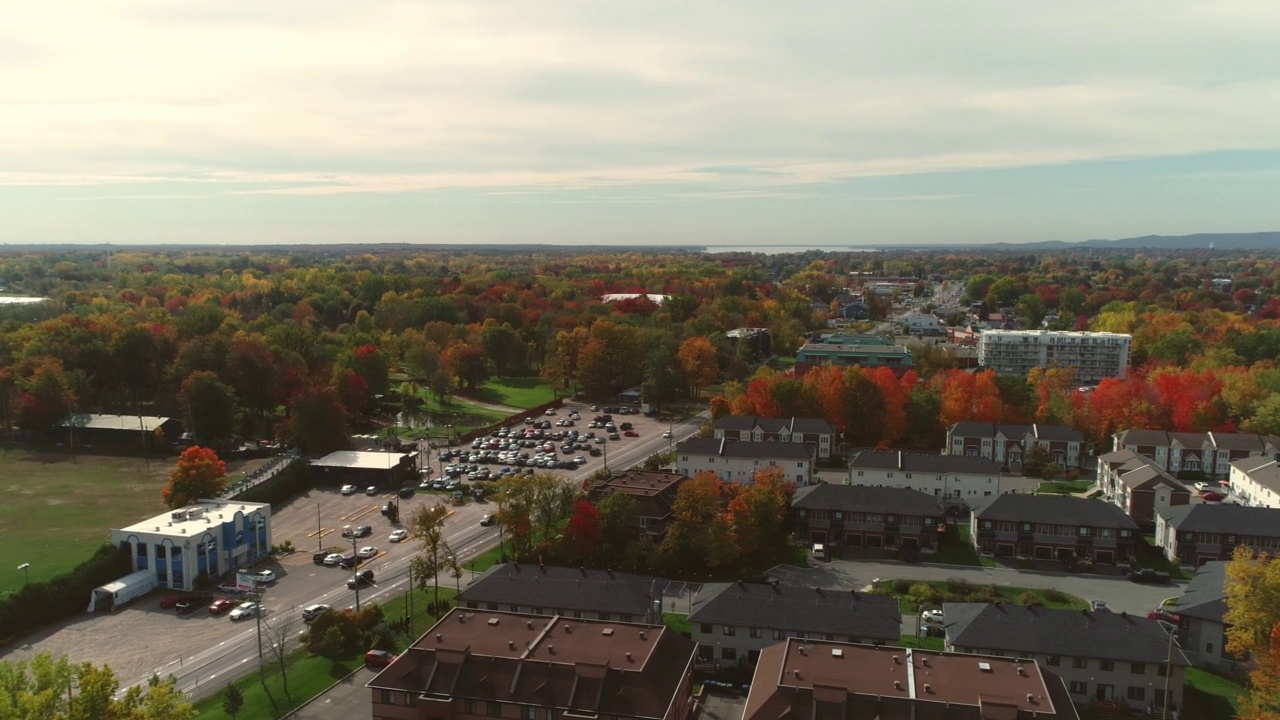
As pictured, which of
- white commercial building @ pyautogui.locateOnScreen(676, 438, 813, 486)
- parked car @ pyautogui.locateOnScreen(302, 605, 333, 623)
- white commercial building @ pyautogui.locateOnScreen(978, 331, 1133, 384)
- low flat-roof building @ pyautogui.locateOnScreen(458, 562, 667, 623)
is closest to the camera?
low flat-roof building @ pyautogui.locateOnScreen(458, 562, 667, 623)

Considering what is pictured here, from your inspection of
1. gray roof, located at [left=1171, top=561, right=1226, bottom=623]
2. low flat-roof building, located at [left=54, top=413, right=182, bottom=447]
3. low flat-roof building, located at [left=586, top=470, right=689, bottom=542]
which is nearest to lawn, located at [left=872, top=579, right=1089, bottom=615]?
gray roof, located at [left=1171, top=561, right=1226, bottom=623]

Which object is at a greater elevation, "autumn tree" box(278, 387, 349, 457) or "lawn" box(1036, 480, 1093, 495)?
"autumn tree" box(278, 387, 349, 457)

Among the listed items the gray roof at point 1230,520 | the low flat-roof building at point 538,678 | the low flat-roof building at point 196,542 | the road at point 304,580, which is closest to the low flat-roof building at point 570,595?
the road at point 304,580

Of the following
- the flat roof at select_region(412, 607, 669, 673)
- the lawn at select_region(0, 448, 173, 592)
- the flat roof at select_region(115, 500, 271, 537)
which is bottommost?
the lawn at select_region(0, 448, 173, 592)

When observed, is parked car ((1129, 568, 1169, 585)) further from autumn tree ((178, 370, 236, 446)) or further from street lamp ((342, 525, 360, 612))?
autumn tree ((178, 370, 236, 446))

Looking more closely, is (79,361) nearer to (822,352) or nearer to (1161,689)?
(822,352)

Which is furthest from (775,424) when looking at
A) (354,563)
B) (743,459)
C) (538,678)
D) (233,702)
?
(233,702)

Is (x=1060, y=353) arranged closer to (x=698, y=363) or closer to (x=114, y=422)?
(x=698, y=363)
